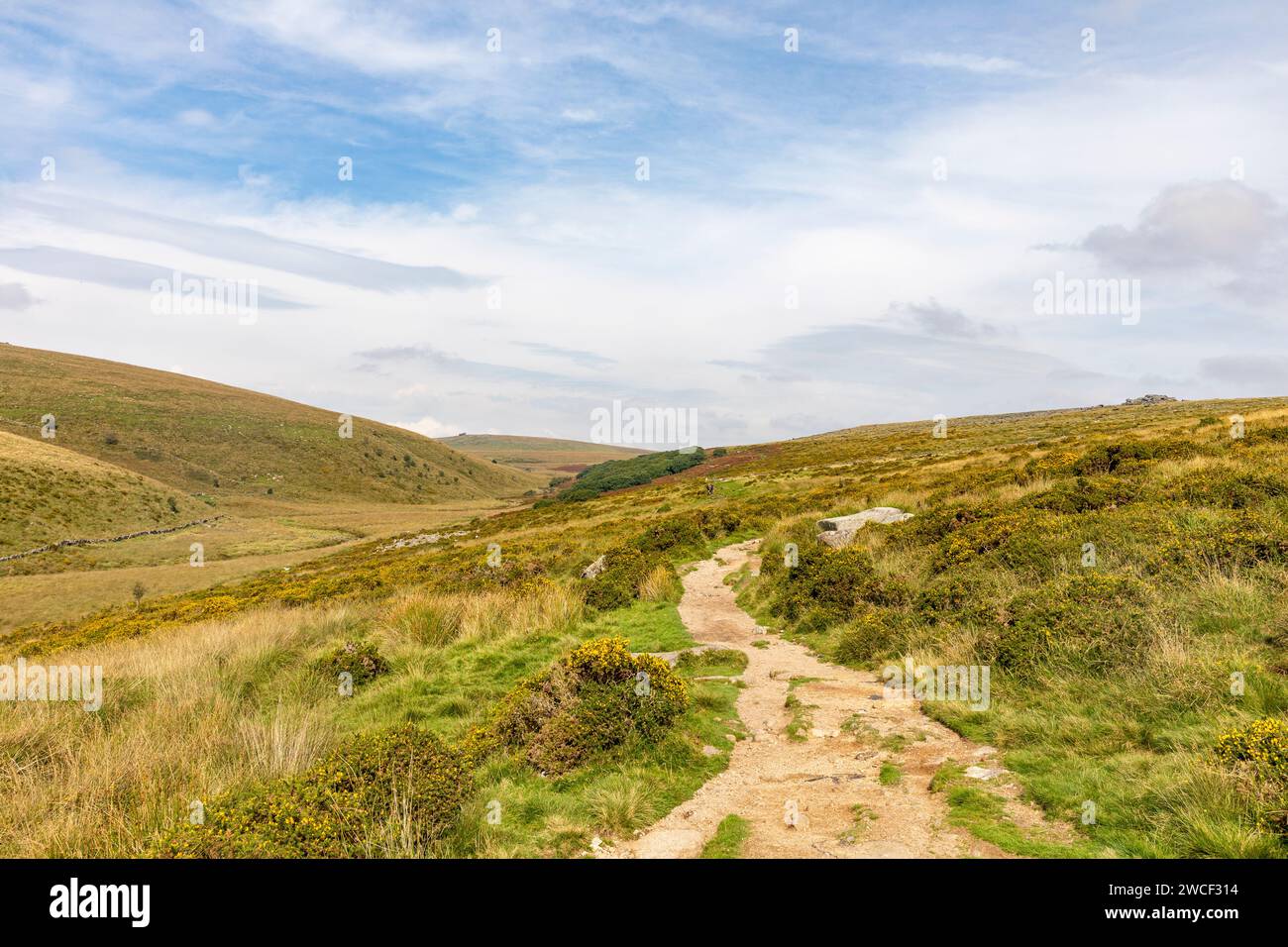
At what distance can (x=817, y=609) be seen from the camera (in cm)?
1253

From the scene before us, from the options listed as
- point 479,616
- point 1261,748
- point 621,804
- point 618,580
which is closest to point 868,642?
point 1261,748

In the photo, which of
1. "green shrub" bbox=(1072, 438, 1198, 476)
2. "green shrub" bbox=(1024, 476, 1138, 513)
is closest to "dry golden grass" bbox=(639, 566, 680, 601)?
"green shrub" bbox=(1024, 476, 1138, 513)

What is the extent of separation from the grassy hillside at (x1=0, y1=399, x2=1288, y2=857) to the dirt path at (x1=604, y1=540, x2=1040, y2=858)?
1.06 ft

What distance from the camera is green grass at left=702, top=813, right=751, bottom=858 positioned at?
484cm

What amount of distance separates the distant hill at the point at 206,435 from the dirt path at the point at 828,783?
108800mm

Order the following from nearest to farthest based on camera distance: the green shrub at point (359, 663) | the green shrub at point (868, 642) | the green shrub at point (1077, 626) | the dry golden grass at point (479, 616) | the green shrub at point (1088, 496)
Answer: the green shrub at point (1077, 626) < the green shrub at point (868, 642) < the green shrub at point (359, 663) < the dry golden grass at point (479, 616) < the green shrub at point (1088, 496)

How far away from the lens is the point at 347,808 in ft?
16.3

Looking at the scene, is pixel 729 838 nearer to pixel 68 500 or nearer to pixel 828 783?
pixel 828 783

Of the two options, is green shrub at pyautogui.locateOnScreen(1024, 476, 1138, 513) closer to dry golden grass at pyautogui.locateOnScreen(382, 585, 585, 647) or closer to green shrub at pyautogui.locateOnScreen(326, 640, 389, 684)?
dry golden grass at pyautogui.locateOnScreen(382, 585, 585, 647)

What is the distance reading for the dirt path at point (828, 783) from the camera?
4.90m

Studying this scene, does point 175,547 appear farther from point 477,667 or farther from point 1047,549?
point 1047,549

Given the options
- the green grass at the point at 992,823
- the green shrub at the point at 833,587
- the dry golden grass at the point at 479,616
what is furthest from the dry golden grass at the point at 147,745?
the green shrub at the point at 833,587

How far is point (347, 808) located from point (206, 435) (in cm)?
12817
